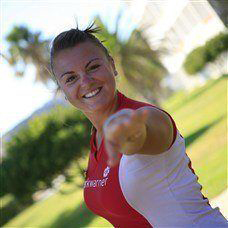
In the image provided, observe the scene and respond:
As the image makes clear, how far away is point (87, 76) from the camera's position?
209 cm

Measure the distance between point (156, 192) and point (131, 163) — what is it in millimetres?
179

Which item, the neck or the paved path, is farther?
the paved path

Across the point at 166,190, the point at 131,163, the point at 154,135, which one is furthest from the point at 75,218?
the point at 154,135

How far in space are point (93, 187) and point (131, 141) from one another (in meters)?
0.82

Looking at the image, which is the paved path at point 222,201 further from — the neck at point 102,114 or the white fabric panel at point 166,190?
the white fabric panel at point 166,190

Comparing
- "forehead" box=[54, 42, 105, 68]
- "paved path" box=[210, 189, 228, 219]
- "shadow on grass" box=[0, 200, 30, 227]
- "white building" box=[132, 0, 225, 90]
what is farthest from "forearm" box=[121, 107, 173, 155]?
"white building" box=[132, 0, 225, 90]

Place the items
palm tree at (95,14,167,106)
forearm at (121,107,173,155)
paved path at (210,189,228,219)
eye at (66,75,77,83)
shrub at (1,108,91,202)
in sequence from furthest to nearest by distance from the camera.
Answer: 1. palm tree at (95,14,167,106)
2. shrub at (1,108,91,202)
3. paved path at (210,189,228,219)
4. eye at (66,75,77,83)
5. forearm at (121,107,173,155)

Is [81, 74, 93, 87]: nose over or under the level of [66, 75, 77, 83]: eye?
under

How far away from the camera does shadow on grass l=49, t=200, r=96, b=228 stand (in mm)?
11914

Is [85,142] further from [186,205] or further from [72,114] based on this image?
[186,205]

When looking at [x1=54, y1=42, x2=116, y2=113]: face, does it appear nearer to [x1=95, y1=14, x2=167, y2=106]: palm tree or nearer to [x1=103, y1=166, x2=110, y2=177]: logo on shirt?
[x1=103, y1=166, x2=110, y2=177]: logo on shirt

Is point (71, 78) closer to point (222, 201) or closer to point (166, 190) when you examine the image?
point (166, 190)

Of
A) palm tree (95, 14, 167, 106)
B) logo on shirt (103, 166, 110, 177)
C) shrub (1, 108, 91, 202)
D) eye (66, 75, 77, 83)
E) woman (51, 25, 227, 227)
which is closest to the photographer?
woman (51, 25, 227, 227)

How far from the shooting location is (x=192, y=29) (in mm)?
39188
